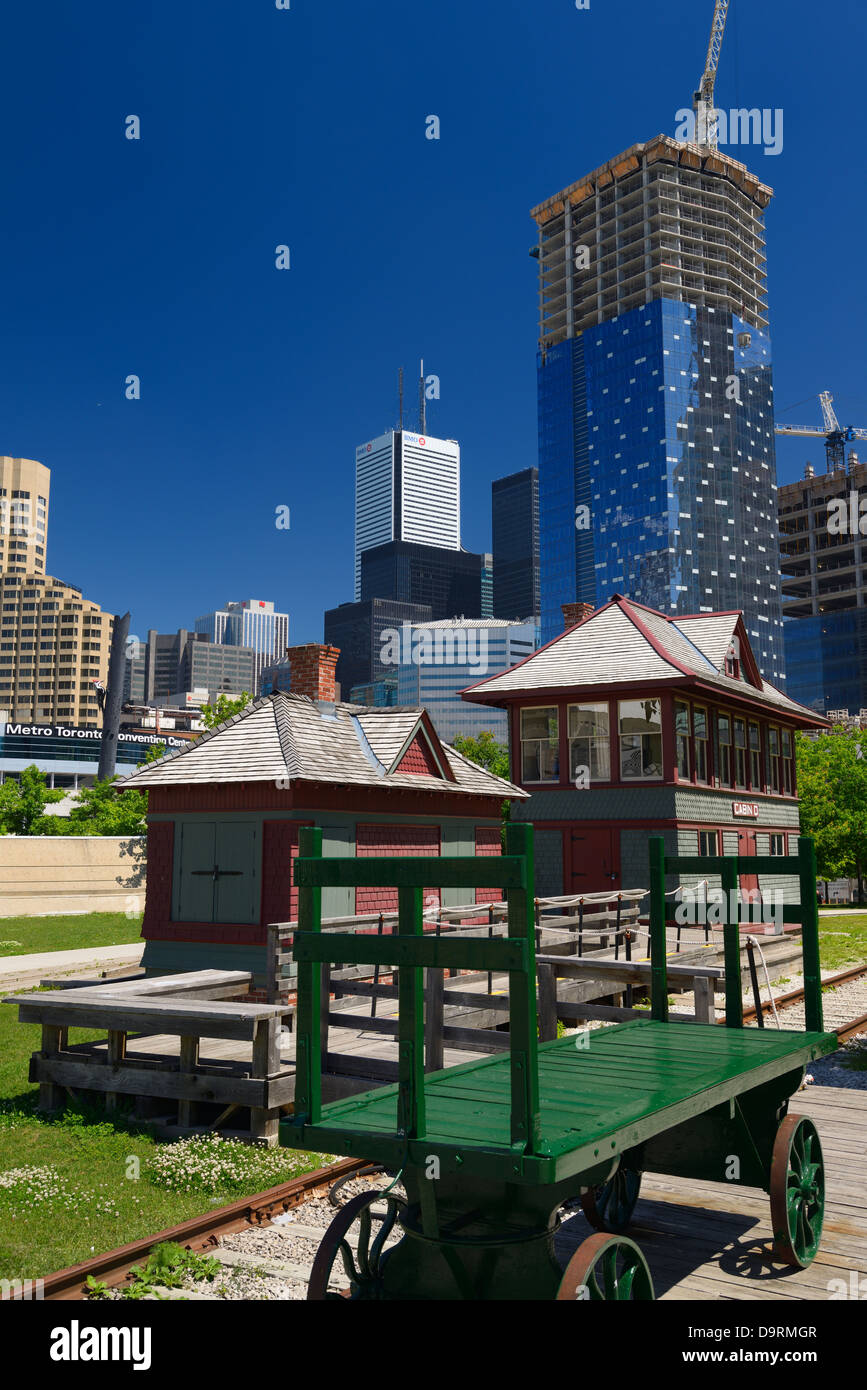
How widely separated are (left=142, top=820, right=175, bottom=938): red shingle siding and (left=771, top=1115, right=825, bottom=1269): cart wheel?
16083 millimetres

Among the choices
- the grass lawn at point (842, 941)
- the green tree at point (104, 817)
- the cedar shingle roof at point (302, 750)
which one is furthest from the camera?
the green tree at point (104, 817)

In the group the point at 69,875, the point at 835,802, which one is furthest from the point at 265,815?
the point at 835,802

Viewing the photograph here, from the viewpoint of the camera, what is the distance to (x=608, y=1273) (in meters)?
4.37

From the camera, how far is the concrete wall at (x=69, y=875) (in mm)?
39000

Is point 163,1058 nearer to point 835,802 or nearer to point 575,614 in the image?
point 575,614

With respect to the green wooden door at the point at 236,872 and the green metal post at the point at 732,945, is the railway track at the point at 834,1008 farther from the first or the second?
the green wooden door at the point at 236,872

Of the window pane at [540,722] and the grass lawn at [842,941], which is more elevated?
the window pane at [540,722]

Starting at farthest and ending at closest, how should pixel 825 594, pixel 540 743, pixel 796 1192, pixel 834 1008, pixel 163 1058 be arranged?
pixel 825 594 → pixel 540 743 → pixel 834 1008 → pixel 163 1058 → pixel 796 1192

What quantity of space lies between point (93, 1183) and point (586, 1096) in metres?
5.04

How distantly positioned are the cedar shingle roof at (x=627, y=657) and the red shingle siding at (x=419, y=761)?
21.4 ft

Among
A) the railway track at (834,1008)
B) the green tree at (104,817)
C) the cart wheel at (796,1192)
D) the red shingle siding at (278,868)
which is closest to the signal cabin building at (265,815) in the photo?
the red shingle siding at (278,868)

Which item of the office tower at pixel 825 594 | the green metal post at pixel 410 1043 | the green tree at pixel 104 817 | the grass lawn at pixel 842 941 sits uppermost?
the office tower at pixel 825 594

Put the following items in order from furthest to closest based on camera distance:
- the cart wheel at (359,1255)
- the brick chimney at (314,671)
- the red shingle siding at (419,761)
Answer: the brick chimney at (314,671) → the red shingle siding at (419,761) → the cart wheel at (359,1255)
